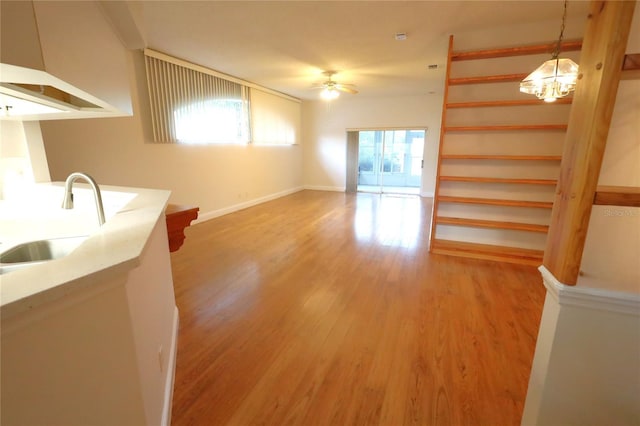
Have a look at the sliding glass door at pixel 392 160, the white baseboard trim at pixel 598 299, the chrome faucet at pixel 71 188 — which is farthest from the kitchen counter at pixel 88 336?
the sliding glass door at pixel 392 160

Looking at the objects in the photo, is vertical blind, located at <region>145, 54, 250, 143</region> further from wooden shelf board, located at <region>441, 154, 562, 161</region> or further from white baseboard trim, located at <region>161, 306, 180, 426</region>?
wooden shelf board, located at <region>441, 154, 562, 161</region>

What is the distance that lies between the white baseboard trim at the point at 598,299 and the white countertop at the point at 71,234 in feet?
4.51

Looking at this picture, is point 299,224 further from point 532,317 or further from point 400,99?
point 400,99

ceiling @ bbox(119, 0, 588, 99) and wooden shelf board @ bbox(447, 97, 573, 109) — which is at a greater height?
ceiling @ bbox(119, 0, 588, 99)

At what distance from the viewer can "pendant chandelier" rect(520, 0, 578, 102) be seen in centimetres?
204

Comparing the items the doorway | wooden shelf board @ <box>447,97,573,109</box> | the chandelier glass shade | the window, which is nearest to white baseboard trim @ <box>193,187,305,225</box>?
the window

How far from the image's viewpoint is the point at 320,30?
323 cm

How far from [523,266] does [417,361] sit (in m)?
2.31

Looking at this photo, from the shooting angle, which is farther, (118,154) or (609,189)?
(118,154)

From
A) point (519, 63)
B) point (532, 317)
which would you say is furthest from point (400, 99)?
point (532, 317)

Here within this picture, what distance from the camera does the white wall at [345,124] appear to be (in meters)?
7.38

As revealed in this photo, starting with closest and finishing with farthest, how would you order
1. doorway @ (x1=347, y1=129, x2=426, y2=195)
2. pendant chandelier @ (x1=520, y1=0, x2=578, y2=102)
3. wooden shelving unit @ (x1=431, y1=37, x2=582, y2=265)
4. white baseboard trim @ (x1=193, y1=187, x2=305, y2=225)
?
1. pendant chandelier @ (x1=520, y1=0, x2=578, y2=102)
2. wooden shelving unit @ (x1=431, y1=37, x2=582, y2=265)
3. white baseboard trim @ (x1=193, y1=187, x2=305, y2=225)
4. doorway @ (x1=347, y1=129, x2=426, y2=195)

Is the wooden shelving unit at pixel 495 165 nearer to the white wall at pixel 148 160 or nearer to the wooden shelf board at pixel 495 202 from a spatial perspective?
the wooden shelf board at pixel 495 202

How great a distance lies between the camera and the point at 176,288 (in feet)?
8.84
